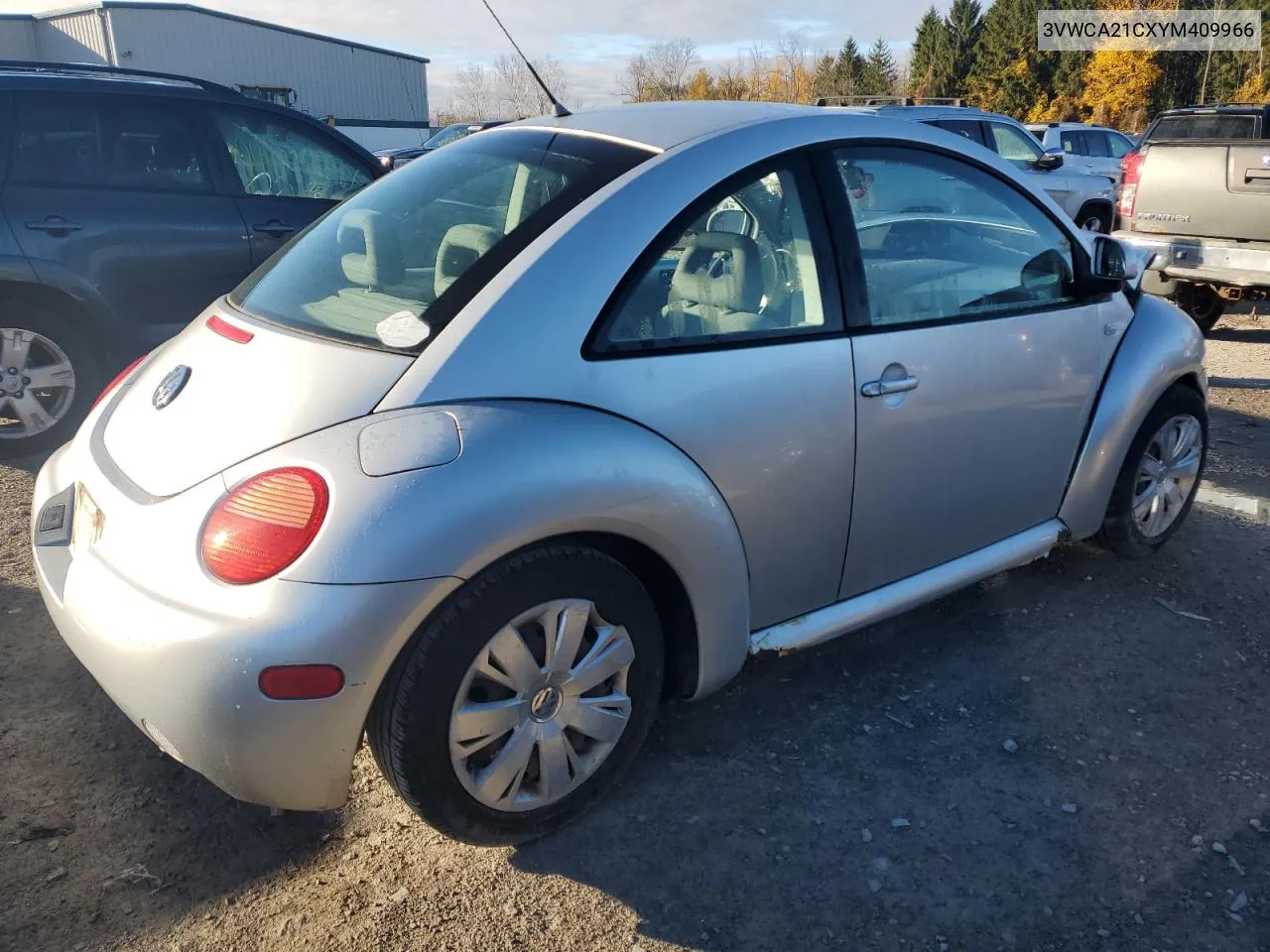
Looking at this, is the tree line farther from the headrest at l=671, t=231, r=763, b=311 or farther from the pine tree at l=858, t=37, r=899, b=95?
the headrest at l=671, t=231, r=763, b=311

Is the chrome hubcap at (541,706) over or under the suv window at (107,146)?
under

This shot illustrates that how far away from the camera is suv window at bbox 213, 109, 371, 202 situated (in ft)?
18.1

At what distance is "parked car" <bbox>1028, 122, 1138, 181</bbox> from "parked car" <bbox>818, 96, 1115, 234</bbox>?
367mm

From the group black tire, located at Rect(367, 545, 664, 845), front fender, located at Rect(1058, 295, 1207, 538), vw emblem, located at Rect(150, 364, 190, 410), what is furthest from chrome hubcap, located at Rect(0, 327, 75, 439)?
front fender, located at Rect(1058, 295, 1207, 538)

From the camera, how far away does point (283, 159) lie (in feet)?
18.8

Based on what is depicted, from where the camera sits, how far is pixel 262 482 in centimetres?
205

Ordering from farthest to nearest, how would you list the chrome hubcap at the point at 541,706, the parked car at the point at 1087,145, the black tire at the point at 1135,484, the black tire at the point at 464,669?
the parked car at the point at 1087,145 → the black tire at the point at 1135,484 → the chrome hubcap at the point at 541,706 → the black tire at the point at 464,669

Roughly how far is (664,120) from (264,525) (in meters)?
1.59

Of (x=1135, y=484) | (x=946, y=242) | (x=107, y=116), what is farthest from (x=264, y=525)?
(x=107, y=116)

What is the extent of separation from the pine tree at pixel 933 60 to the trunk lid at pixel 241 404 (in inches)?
2230

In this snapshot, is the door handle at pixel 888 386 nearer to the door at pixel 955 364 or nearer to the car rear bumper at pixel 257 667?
the door at pixel 955 364

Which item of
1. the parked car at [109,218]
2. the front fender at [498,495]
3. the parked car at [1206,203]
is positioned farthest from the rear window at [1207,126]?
the front fender at [498,495]

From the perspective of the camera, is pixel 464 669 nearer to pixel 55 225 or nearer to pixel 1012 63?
pixel 55 225

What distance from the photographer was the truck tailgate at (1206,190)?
25.3ft
